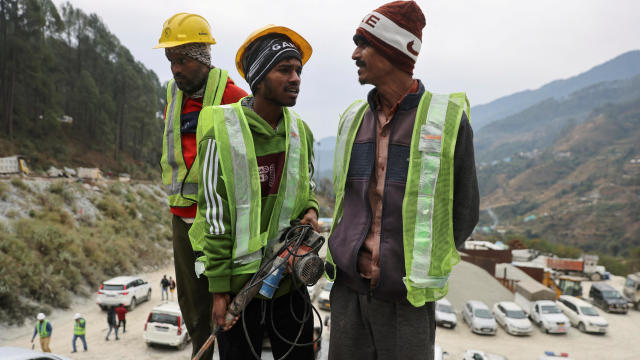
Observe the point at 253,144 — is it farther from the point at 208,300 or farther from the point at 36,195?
the point at 36,195

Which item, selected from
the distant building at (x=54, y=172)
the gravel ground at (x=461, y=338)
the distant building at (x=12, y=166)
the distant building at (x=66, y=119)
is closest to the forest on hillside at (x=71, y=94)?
the distant building at (x=66, y=119)

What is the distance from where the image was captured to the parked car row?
69.4 ft

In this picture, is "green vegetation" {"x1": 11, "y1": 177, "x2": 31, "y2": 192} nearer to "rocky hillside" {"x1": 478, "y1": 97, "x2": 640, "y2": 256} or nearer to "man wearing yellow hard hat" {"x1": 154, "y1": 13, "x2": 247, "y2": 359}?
"man wearing yellow hard hat" {"x1": 154, "y1": 13, "x2": 247, "y2": 359}

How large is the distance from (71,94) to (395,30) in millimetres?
52583

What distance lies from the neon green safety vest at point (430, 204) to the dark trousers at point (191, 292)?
1581 millimetres

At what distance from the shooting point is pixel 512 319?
21.7 metres

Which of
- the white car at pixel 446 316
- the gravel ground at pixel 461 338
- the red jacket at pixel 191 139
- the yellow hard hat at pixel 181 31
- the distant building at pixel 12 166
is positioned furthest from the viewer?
the distant building at pixel 12 166

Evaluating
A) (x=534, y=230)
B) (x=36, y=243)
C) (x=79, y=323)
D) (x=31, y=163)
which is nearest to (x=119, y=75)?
(x=31, y=163)

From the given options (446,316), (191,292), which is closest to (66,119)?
(446,316)

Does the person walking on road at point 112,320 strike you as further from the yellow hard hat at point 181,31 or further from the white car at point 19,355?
the yellow hard hat at point 181,31

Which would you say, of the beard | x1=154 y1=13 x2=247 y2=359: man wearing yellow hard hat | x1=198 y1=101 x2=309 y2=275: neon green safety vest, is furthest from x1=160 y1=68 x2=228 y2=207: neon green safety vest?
the beard

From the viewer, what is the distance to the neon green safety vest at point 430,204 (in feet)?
6.44

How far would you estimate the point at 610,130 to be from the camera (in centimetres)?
15500

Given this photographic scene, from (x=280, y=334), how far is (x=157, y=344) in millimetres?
14727
